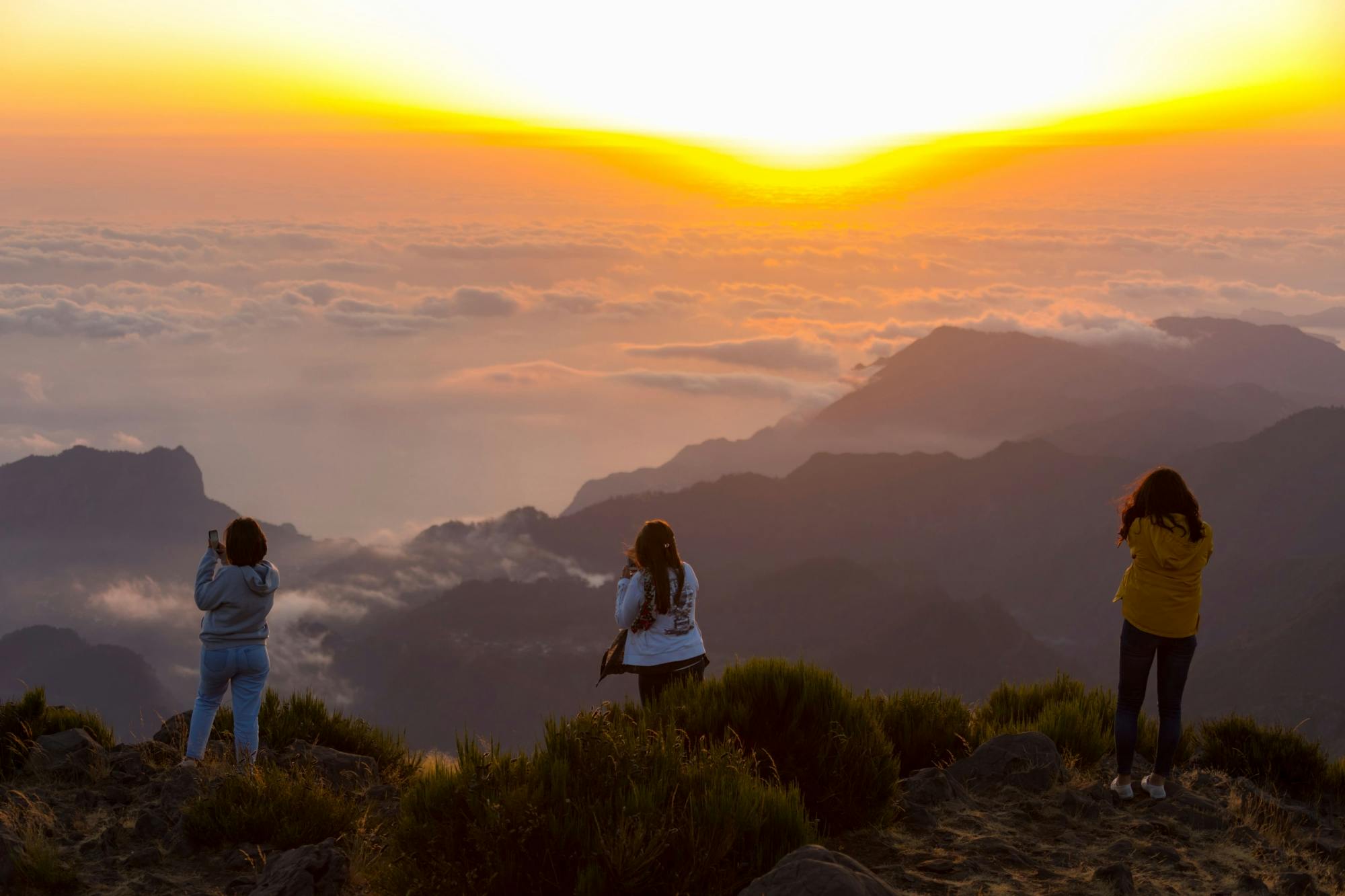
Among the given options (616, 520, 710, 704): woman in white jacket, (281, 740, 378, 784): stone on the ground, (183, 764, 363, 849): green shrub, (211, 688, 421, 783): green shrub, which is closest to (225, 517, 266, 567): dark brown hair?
(183, 764, 363, 849): green shrub

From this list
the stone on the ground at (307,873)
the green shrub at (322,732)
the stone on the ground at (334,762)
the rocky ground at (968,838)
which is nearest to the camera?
the stone on the ground at (307,873)

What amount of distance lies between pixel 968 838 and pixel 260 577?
4.90 meters

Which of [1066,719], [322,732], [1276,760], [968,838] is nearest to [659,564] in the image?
[968,838]

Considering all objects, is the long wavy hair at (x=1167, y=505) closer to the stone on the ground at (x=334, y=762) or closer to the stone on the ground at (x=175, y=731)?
the stone on the ground at (x=334, y=762)

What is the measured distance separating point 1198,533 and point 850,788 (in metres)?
2.74

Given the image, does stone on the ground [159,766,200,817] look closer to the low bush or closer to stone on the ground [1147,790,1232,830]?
the low bush

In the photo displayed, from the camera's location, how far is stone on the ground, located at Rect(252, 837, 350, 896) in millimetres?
5793

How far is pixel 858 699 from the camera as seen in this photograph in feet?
26.6

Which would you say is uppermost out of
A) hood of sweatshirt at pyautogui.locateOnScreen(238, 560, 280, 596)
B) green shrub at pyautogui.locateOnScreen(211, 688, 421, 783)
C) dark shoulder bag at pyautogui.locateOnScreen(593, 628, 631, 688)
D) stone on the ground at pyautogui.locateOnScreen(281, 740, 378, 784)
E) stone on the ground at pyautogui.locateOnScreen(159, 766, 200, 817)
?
hood of sweatshirt at pyautogui.locateOnScreen(238, 560, 280, 596)

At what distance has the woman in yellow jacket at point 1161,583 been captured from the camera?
6.81 m

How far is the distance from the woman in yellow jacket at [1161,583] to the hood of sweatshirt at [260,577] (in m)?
5.64

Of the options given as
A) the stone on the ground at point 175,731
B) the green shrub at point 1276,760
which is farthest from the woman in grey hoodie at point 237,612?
the green shrub at point 1276,760

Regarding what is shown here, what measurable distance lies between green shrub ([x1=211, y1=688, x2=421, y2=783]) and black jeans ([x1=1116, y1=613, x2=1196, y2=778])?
18.8ft

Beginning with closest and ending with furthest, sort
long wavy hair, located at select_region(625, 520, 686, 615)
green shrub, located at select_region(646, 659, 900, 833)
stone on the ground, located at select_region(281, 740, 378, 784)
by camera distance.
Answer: green shrub, located at select_region(646, 659, 900, 833), long wavy hair, located at select_region(625, 520, 686, 615), stone on the ground, located at select_region(281, 740, 378, 784)
